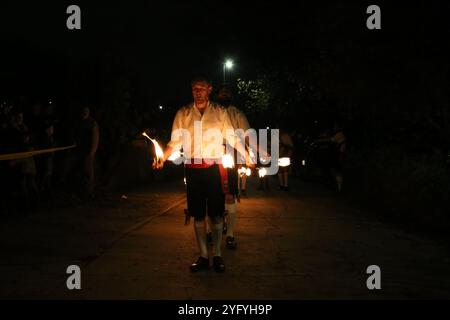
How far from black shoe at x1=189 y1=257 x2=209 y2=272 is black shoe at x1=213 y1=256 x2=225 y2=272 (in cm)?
10

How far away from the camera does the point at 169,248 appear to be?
8.77 meters

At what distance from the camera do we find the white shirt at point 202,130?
764 cm

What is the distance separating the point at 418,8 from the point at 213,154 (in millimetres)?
5612

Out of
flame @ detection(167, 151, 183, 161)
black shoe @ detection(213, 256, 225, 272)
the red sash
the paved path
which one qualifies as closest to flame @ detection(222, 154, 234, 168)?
the red sash

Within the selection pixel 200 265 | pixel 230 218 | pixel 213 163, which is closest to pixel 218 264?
pixel 200 265

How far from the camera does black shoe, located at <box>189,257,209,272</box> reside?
7.36 m

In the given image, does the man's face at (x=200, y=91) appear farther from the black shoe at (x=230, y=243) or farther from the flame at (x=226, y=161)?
the black shoe at (x=230, y=243)

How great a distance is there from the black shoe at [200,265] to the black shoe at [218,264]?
0.34 feet

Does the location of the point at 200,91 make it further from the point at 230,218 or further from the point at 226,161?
the point at 230,218

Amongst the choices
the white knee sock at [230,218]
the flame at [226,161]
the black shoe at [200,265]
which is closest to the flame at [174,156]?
the flame at [226,161]

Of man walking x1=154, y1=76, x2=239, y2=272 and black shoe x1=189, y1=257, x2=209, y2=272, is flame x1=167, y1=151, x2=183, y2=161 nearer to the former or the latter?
man walking x1=154, y1=76, x2=239, y2=272

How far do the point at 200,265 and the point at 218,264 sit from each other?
0.67 ft

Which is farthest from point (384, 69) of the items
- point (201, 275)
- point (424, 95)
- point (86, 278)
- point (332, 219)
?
point (86, 278)

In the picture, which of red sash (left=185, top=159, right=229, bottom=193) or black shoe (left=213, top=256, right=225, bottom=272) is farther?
red sash (left=185, top=159, right=229, bottom=193)
